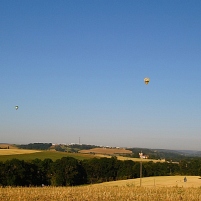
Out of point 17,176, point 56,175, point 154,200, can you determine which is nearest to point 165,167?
point 56,175

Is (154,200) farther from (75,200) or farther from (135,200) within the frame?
(75,200)

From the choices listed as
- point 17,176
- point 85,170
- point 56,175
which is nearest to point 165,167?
point 85,170

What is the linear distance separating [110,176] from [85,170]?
8842mm

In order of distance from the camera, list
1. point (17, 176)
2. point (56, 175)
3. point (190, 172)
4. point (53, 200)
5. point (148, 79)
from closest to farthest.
A: 1. point (53, 200)
2. point (148, 79)
3. point (17, 176)
4. point (56, 175)
5. point (190, 172)

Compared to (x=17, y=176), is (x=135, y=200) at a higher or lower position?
higher

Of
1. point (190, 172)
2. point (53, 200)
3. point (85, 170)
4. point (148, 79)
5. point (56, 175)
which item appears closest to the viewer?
point (53, 200)

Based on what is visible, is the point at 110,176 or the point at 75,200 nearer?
the point at 75,200

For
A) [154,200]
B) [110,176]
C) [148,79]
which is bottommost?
[110,176]

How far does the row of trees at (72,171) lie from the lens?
88125 millimetres

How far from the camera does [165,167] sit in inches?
4656

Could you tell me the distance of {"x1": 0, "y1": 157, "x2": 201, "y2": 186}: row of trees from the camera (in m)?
88.1

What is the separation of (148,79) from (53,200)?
57.6ft

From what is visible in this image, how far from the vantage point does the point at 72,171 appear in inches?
3856

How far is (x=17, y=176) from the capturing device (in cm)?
8769
